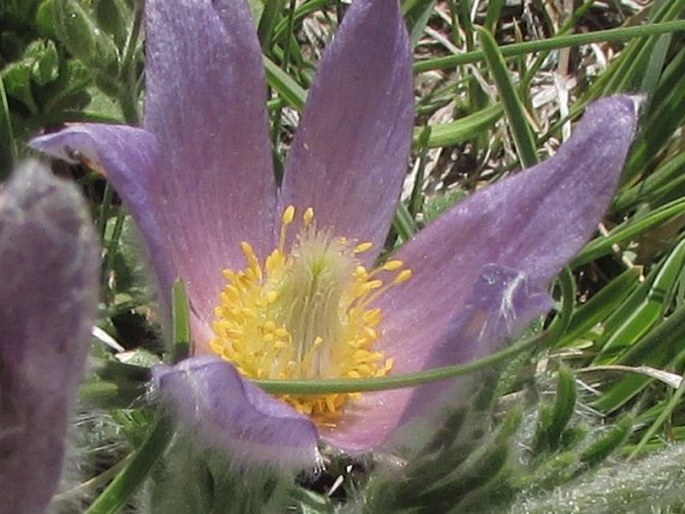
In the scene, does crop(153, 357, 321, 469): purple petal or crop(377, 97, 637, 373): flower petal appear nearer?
crop(153, 357, 321, 469): purple petal

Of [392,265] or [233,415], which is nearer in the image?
[233,415]

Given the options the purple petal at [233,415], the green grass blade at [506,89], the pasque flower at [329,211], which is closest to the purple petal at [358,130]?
the pasque flower at [329,211]

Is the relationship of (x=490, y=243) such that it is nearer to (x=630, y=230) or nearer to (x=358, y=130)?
(x=358, y=130)

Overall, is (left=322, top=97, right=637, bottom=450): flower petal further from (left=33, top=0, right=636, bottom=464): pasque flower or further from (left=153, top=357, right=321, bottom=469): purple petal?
(left=153, top=357, right=321, bottom=469): purple petal

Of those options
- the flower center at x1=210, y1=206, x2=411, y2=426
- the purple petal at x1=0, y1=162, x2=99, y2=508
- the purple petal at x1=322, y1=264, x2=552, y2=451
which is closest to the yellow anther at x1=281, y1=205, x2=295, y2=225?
the flower center at x1=210, y1=206, x2=411, y2=426

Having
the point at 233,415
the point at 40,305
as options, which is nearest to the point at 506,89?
the point at 233,415

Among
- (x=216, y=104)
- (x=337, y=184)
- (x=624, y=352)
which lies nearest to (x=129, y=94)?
(x=216, y=104)

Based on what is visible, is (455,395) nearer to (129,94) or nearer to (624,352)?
(129,94)
